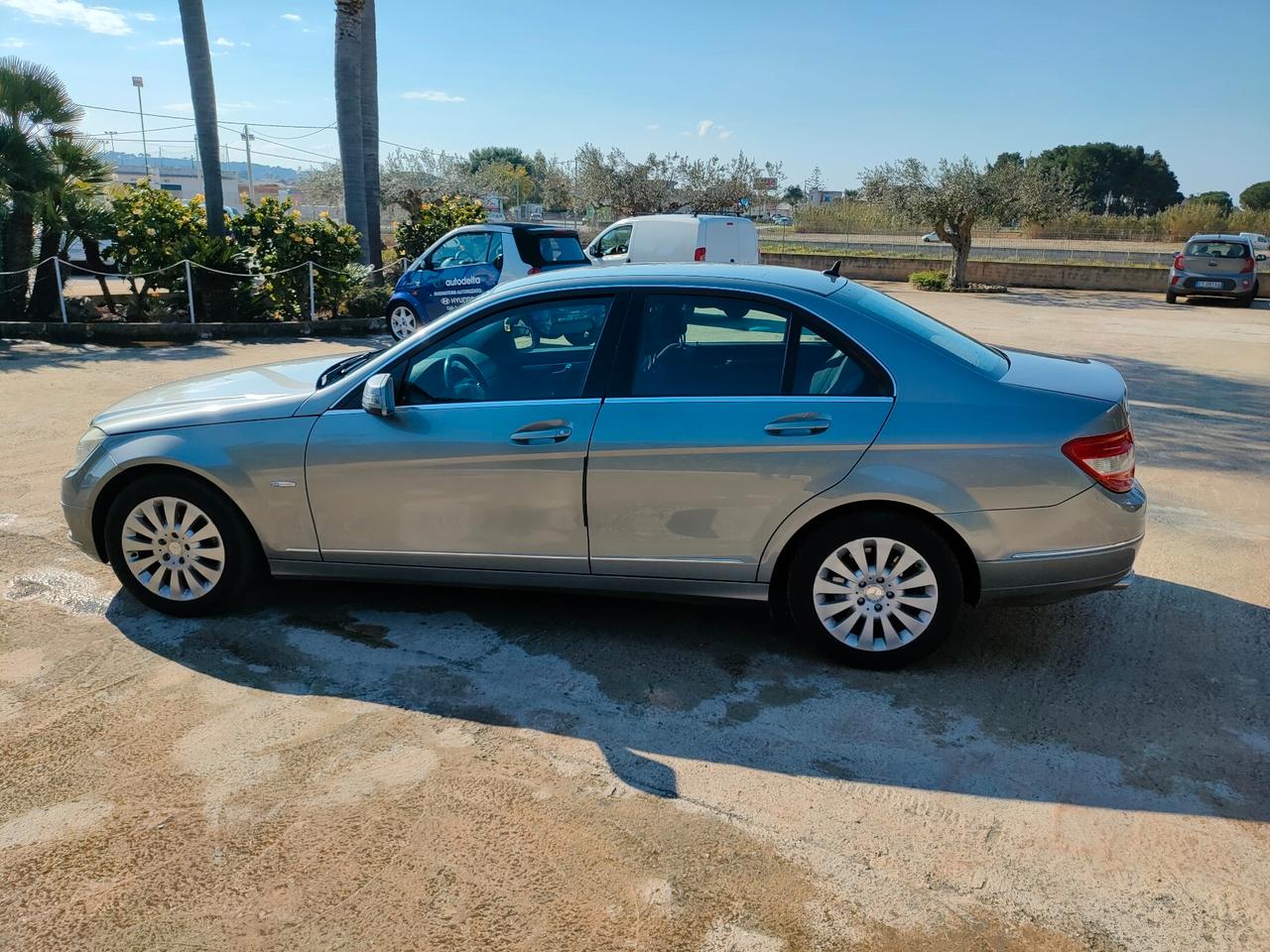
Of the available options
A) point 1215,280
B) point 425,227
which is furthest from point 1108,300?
point 425,227

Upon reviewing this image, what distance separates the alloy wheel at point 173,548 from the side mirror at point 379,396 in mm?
967

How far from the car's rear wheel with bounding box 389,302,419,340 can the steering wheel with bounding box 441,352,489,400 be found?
33.2 ft

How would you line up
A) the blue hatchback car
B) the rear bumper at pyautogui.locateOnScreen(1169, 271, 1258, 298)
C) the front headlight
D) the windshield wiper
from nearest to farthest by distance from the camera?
the front headlight < the windshield wiper < the blue hatchback car < the rear bumper at pyautogui.locateOnScreen(1169, 271, 1258, 298)

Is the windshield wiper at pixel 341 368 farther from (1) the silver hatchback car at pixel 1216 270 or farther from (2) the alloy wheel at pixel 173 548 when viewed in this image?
(1) the silver hatchback car at pixel 1216 270

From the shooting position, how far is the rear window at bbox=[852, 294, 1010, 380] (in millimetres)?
4148

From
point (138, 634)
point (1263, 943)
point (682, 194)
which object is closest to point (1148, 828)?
point (1263, 943)

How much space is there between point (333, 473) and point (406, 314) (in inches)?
410

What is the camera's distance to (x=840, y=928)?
2680 mm

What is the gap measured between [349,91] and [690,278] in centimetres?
1455

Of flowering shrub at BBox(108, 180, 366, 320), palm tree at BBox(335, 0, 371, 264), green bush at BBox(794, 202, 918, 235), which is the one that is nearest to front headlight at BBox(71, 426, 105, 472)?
flowering shrub at BBox(108, 180, 366, 320)

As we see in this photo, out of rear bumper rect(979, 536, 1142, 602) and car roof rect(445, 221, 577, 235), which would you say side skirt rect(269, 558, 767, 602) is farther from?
car roof rect(445, 221, 577, 235)

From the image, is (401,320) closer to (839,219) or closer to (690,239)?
(690,239)

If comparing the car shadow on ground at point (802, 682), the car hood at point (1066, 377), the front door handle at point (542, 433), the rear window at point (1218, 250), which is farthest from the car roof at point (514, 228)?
the rear window at point (1218, 250)

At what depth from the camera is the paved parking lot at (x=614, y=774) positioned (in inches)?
108
